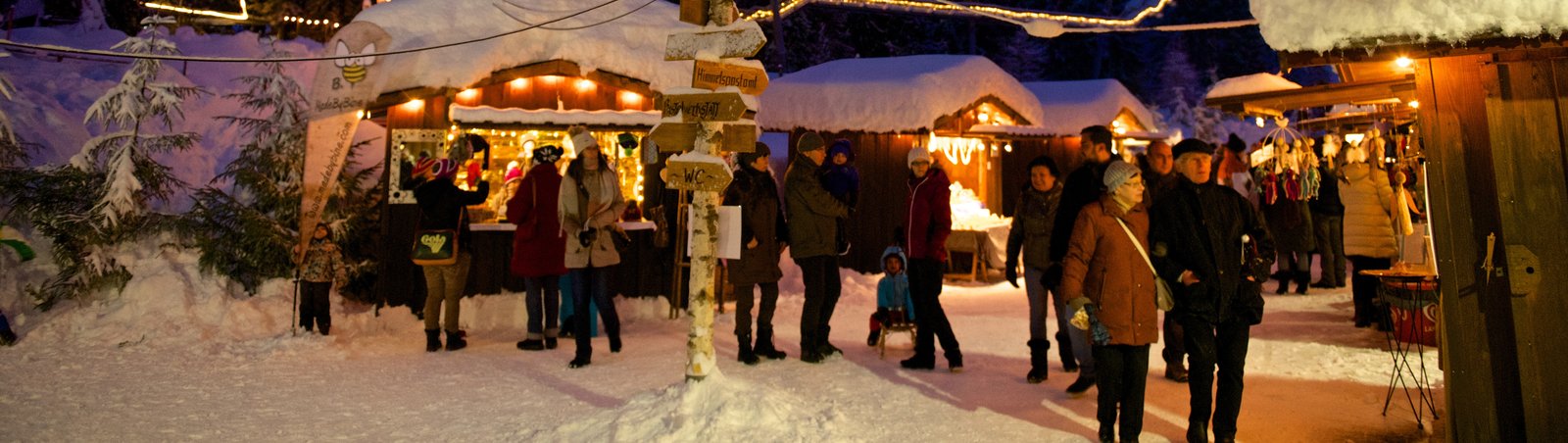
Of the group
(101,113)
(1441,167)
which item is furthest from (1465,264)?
(101,113)

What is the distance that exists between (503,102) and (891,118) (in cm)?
723

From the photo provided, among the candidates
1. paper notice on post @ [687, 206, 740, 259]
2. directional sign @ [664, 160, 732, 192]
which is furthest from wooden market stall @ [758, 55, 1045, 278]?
directional sign @ [664, 160, 732, 192]

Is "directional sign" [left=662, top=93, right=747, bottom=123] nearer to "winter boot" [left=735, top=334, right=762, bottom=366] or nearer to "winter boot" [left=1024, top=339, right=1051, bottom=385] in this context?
"winter boot" [left=735, top=334, right=762, bottom=366]

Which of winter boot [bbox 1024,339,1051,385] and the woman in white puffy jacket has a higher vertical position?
the woman in white puffy jacket

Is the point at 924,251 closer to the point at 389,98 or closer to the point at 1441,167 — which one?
the point at 1441,167

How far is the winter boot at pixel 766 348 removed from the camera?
7594 millimetres

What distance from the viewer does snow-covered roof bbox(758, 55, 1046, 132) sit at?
15570 mm

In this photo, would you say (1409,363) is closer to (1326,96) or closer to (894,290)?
(1326,96)

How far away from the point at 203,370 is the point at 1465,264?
27.0 feet

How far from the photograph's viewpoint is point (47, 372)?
6953mm

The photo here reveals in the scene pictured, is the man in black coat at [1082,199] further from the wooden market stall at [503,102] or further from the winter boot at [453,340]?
the winter boot at [453,340]

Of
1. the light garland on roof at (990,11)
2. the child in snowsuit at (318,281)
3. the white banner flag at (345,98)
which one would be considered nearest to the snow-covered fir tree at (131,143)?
the white banner flag at (345,98)

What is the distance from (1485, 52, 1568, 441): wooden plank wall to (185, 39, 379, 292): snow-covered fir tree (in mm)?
10147

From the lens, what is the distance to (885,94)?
52.0ft
